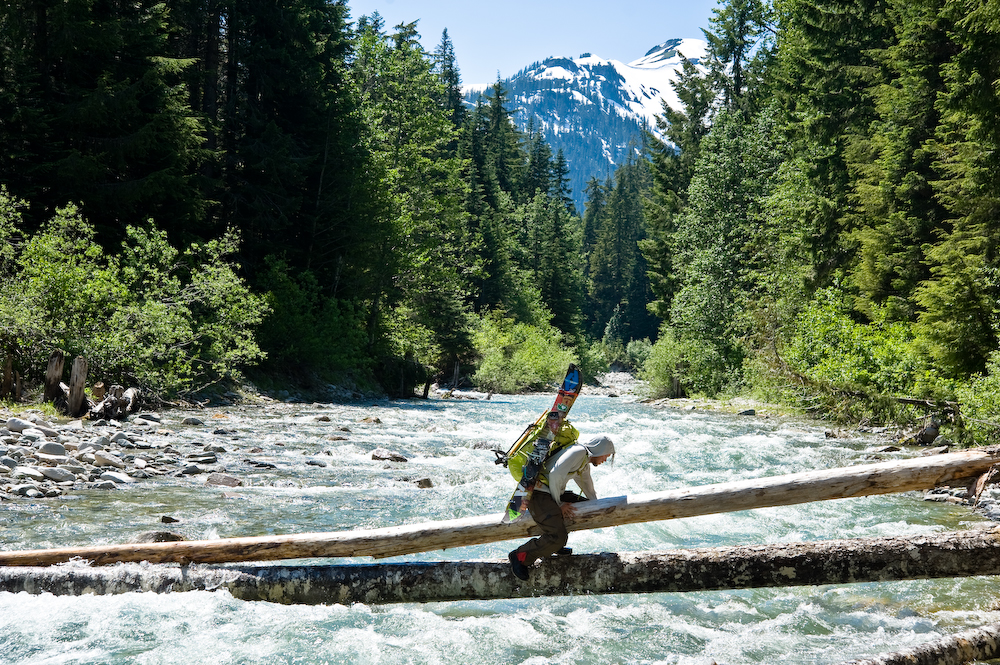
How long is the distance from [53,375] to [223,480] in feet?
20.4

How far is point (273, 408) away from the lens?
21453 millimetres

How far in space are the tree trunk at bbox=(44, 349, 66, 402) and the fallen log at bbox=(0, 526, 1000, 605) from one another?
32.9 ft

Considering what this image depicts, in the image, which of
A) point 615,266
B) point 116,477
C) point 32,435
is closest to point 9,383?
point 32,435

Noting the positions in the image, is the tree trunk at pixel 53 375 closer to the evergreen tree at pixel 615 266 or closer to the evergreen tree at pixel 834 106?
the evergreen tree at pixel 834 106

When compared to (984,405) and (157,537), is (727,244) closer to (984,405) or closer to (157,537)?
(984,405)

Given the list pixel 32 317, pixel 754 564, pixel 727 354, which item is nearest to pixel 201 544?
pixel 754 564

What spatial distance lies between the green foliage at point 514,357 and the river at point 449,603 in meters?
27.8

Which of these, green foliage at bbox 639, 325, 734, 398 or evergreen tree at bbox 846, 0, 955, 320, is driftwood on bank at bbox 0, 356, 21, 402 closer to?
evergreen tree at bbox 846, 0, 955, 320

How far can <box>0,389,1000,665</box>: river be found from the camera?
5.07 m

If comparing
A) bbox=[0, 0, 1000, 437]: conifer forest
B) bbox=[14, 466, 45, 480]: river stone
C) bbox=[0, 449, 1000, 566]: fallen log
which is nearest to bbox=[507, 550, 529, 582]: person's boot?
bbox=[0, 449, 1000, 566]: fallen log

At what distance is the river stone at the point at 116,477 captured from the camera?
32.2 ft

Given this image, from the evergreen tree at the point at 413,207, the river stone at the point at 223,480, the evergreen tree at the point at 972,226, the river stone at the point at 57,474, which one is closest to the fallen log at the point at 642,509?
the river stone at the point at 57,474

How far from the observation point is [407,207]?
36406 millimetres

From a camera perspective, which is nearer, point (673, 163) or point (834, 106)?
point (834, 106)
